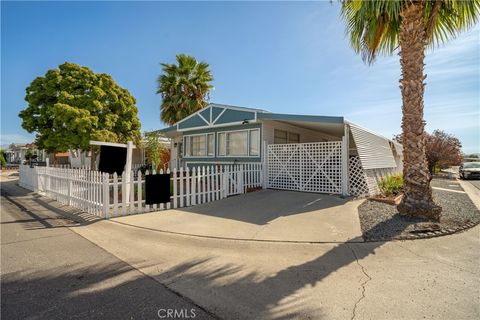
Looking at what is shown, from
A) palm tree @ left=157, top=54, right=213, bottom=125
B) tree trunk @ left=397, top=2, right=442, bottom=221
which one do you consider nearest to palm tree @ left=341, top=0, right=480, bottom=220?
A: tree trunk @ left=397, top=2, right=442, bottom=221

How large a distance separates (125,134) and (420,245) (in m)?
16.1

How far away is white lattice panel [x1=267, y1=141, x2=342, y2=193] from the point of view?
9758mm

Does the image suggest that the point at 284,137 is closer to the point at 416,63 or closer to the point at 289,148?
the point at 289,148

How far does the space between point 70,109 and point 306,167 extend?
1212cm

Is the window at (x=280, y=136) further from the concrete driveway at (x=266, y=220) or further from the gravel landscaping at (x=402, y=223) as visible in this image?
the gravel landscaping at (x=402, y=223)

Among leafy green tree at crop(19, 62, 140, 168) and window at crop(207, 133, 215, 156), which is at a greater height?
leafy green tree at crop(19, 62, 140, 168)

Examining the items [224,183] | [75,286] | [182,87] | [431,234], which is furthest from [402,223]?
[182,87]

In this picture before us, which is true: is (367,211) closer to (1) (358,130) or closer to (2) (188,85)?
(1) (358,130)

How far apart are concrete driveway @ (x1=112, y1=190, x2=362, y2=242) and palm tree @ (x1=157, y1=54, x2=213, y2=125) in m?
13.0

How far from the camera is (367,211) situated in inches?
283

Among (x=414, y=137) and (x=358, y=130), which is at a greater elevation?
(x=358, y=130)

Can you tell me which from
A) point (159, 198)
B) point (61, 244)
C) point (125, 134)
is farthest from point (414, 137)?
point (125, 134)

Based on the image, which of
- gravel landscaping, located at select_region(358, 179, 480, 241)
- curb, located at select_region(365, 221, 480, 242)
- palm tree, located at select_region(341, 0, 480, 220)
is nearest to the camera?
curb, located at select_region(365, 221, 480, 242)

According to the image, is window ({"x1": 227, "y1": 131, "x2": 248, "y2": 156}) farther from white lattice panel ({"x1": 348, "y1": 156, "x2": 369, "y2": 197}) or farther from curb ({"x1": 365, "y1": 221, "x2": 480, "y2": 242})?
curb ({"x1": 365, "y1": 221, "x2": 480, "y2": 242})
